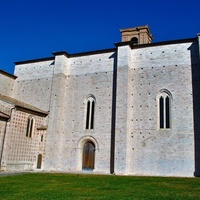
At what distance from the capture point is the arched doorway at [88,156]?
18.9 metres

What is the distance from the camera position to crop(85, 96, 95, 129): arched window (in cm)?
1937

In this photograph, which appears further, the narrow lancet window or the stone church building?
the narrow lancet window

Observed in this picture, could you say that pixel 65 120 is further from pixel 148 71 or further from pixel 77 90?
pixel 148 71

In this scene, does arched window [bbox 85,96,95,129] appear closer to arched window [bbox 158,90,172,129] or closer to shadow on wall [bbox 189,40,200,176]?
arched window [bbox 158,90,172,129]

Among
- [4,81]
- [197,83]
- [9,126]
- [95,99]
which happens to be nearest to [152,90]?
[197,83]

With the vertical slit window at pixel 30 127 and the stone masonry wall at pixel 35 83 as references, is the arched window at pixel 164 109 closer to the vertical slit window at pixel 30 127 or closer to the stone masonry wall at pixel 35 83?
the stone masonry wall at pixel 35 83

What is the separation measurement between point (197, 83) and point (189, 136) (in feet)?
11.8

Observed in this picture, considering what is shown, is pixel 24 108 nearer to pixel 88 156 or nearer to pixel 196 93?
pixel 88 156

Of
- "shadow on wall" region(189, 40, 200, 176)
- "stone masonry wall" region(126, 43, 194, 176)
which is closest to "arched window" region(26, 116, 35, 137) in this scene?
"stone masonry wall" region(126, 43, 194, 176)

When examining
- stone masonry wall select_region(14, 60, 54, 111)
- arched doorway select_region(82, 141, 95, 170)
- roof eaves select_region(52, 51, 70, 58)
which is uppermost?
roof eaves select_region(52, 51, 70, 58)

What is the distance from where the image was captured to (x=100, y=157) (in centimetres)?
1827

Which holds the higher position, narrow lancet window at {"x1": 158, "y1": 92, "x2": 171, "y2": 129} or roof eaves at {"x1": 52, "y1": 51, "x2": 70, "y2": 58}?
roof eaves at {"x1": 52, "y1": 51, "x2": 70, "y2": 58}

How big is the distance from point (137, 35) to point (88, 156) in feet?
42.0

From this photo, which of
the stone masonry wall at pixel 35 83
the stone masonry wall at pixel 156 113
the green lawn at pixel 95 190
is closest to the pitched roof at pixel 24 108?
the stone masonry wall at pixel 35 83
